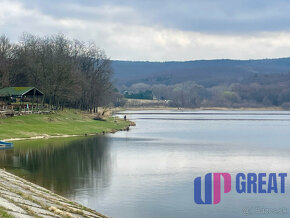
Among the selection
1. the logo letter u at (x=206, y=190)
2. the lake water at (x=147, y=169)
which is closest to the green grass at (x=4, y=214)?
the lake water at (x=147, y=169)

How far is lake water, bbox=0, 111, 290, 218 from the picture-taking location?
2978cm

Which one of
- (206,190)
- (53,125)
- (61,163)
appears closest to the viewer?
(206,190)

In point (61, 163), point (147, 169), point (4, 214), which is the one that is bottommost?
point (147, 169)

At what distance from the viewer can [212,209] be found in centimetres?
2925

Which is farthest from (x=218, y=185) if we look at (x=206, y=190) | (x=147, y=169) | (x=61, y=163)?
(x=61, y=163)

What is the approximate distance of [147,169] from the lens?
1754 inches

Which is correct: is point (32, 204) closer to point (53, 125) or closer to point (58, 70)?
point (53, 125)

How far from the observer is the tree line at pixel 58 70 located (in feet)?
339

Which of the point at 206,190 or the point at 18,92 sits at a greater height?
the point at 18,92

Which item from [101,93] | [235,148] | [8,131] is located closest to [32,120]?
[8,131]

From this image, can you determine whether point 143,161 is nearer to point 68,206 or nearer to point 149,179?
point 149,179

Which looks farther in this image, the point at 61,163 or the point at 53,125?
the point at 53,125

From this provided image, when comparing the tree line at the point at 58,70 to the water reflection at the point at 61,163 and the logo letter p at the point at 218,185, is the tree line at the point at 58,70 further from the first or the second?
the logo letter p at the point at 218,185

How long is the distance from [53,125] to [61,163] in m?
36.2
